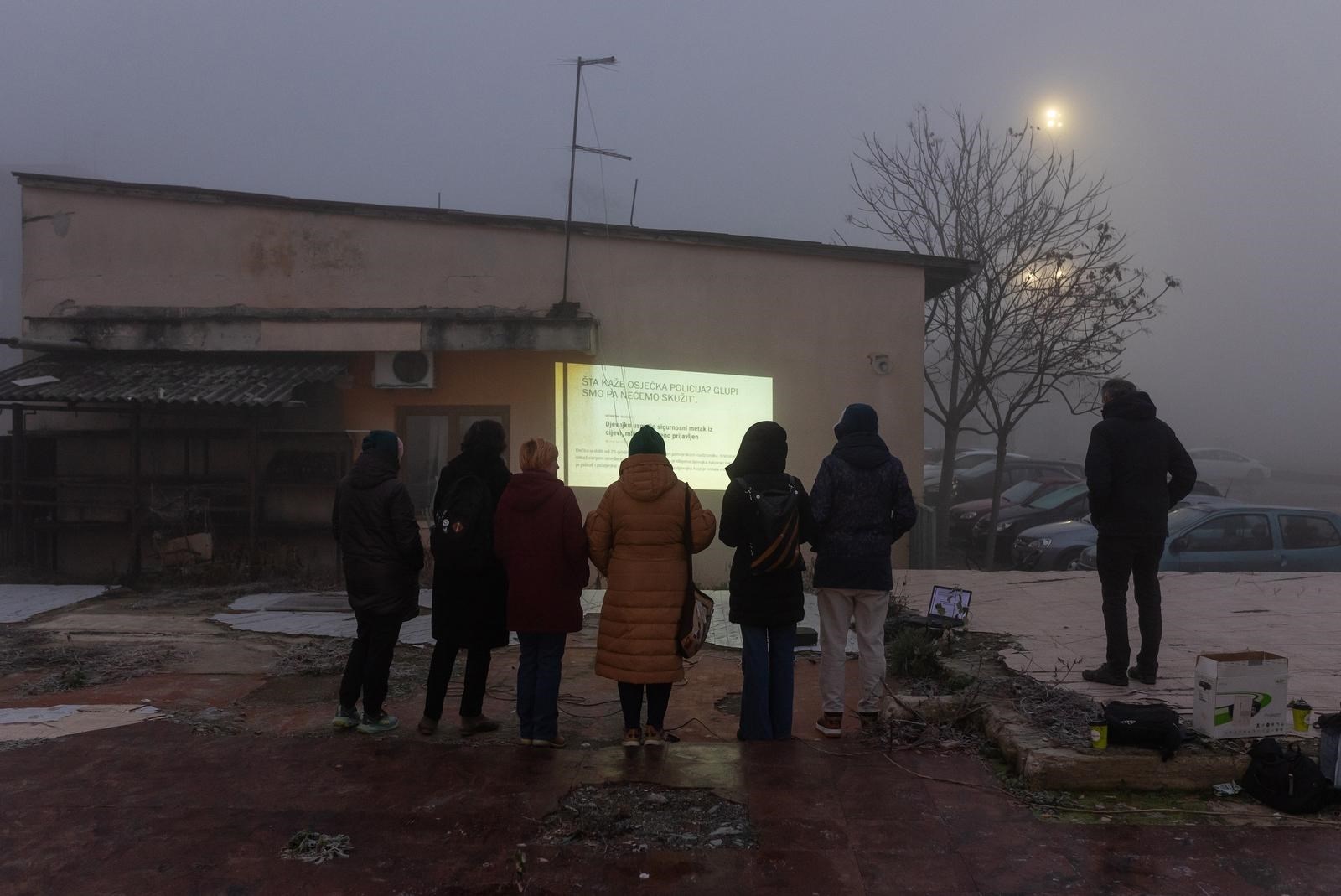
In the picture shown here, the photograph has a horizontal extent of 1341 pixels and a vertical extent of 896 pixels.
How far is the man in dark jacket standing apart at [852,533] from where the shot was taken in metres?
5.21

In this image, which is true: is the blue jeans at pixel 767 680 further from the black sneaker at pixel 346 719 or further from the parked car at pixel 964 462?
the parked car at pixel 964 462

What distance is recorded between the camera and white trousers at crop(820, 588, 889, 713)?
526cm

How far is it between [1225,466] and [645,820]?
90.7 ft

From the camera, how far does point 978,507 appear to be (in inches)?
645

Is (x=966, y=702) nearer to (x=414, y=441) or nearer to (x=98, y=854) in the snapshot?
(x=98, y=854)

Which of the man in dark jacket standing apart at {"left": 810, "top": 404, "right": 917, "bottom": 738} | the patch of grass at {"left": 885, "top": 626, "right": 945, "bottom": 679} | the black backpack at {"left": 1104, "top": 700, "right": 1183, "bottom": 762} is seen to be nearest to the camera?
the black backpack at {"left": 1104, "top": 700, "right": 1183, "bottom": 762}

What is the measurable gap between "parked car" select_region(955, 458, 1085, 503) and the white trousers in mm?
14079

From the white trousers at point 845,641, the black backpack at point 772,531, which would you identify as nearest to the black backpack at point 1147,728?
the white trousers at point 845,641

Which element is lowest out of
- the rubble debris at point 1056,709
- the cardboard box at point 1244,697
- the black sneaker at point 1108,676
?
the rubble debris at point 1056,709

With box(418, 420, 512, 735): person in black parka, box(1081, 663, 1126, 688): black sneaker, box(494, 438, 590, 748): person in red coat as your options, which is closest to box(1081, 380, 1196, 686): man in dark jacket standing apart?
box(1081, 663, 1126, 688): black sneaker

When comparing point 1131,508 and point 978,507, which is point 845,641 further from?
point 978,507

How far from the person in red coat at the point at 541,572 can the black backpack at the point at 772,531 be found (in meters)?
0.90

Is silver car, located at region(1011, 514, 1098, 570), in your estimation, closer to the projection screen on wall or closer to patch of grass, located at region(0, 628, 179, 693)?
the projection screen on wall

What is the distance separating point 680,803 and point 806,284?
28.2ft
